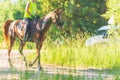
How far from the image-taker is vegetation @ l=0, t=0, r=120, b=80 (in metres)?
18.1

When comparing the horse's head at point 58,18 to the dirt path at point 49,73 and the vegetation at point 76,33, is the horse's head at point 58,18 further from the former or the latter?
the dirt path at point 49,73

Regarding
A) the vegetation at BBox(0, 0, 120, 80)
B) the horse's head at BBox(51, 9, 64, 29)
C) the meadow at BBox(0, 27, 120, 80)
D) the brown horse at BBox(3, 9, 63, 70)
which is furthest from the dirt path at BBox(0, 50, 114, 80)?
the horse's head at BBox(51, 9, 64, 29)

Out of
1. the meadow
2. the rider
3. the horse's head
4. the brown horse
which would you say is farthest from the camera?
the meadow

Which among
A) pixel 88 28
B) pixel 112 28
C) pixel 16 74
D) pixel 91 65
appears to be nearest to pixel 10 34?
pixel 91 65

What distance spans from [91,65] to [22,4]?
23.0 m

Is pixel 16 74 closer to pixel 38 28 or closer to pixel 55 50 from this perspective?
pixel 38 28

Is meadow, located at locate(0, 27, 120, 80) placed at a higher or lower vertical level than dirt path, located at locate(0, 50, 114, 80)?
lower

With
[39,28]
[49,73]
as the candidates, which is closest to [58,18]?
[39,28]

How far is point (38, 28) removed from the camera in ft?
58.1

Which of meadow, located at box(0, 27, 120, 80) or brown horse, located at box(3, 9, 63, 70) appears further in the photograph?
meadow, located at box(0, 27, 120, 80)

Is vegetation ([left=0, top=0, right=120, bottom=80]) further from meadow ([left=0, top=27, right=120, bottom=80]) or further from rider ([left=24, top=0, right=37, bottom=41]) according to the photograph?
rider ([left=24, top=0, right=37, bottom=41])

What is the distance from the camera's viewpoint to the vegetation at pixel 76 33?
18.1 metres

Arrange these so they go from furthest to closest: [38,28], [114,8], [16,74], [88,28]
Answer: [88,28] < [38,28] < [114,8] < [16,74]

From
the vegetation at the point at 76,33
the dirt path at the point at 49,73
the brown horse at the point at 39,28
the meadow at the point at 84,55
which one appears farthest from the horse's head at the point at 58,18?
the dirt path at the point at 49,73
